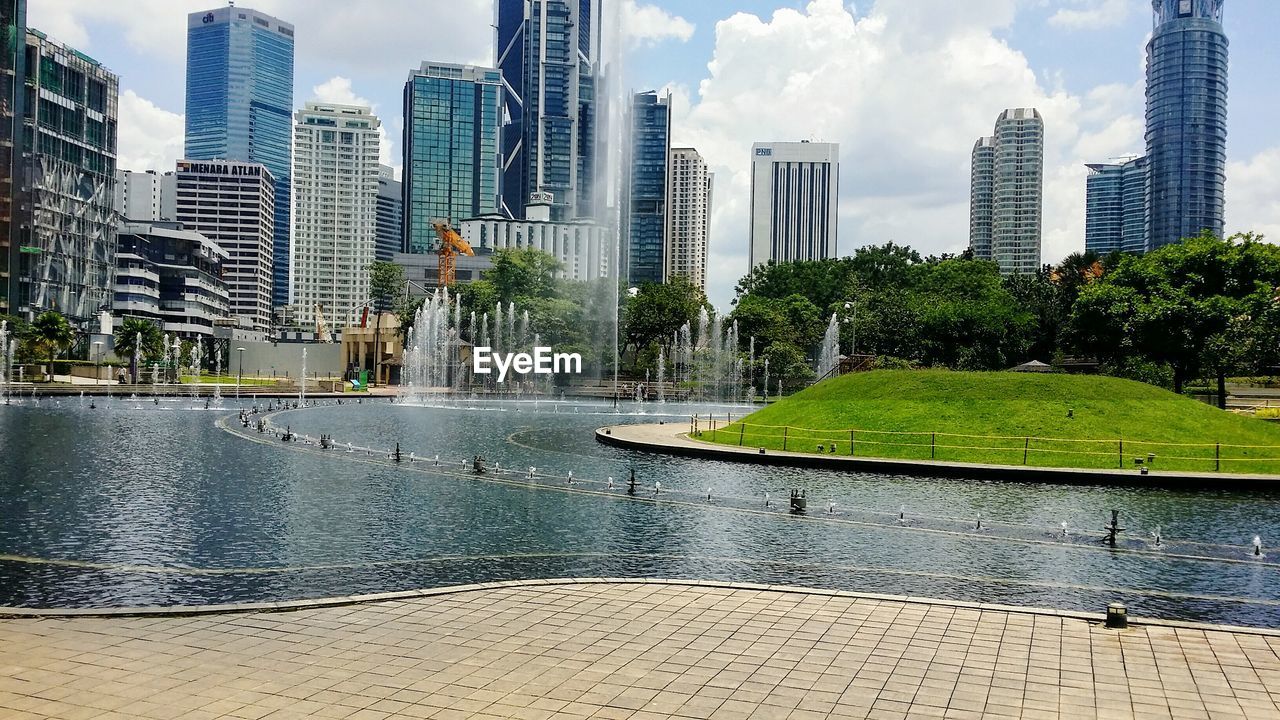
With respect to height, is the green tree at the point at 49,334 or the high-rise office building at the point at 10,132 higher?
the high-rise office building at the point at 10,132

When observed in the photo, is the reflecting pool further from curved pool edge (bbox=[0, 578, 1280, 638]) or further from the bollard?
the bollard

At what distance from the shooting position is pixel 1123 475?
95.3ft

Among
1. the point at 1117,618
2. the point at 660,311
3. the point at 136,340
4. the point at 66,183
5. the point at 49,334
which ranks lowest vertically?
the point at 1117,618

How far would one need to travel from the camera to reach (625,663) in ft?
34.1

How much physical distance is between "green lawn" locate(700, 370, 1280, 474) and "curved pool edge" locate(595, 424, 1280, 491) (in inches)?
47.9

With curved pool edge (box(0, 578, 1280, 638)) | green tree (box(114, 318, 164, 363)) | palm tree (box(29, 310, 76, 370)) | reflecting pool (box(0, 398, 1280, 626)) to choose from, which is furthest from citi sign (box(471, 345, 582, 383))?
curved pool edge (box(0, 578, 1280, 638))

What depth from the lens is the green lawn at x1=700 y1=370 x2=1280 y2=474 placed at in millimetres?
32188

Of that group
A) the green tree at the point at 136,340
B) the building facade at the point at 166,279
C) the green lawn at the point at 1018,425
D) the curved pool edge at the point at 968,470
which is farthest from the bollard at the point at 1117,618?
the building facade at the point at 166,279

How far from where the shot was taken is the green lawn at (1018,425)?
106 feet

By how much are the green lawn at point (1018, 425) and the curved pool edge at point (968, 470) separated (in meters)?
1.22

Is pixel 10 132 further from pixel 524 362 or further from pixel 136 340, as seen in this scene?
pixel 524 362

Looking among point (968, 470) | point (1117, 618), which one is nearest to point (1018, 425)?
point (968, 470)

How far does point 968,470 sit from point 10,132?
10014cm

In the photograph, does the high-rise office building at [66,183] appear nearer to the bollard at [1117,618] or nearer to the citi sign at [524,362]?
the citi sign at [524,362]
